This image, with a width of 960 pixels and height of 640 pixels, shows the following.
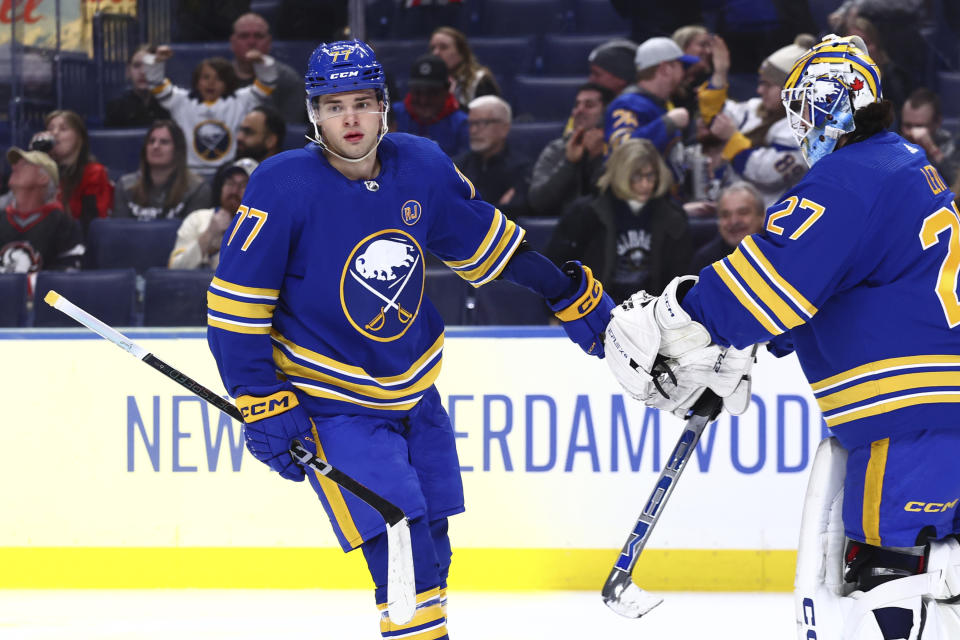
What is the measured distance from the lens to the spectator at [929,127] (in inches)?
207

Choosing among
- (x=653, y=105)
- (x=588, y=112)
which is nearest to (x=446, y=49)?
(x=588, y=112)

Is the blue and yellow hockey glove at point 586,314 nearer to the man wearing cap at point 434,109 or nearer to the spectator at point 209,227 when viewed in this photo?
the spectator at point 209,227

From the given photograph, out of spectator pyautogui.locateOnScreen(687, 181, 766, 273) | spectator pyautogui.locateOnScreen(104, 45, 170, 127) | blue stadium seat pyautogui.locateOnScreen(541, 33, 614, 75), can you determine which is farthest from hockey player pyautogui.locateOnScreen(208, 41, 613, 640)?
blue stadium seat pyautogui.locateOnScreen(541, 33, 614, 75)

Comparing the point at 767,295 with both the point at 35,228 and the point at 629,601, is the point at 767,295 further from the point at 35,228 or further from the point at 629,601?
the point at 35,228

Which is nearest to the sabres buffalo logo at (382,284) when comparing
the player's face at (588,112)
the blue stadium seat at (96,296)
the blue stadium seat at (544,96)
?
the blue stadium seat at (96,296)

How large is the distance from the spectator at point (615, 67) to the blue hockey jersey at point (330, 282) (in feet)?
9.55

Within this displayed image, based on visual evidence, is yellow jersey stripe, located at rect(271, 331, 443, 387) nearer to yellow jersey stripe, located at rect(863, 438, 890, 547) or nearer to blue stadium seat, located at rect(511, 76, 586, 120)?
yellow jersey stripe, located at rect(863, 438, 890, 547)

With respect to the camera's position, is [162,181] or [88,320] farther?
[162,181]

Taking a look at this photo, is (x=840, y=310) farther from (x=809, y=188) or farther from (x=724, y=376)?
(x=724, y=376)

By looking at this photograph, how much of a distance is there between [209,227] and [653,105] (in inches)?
70.3

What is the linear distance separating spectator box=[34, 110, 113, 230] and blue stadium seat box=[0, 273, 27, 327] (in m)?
0.64

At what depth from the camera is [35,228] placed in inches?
218

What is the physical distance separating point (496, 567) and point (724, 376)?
1922 millimetres

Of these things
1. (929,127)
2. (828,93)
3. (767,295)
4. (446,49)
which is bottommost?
(767,295)
